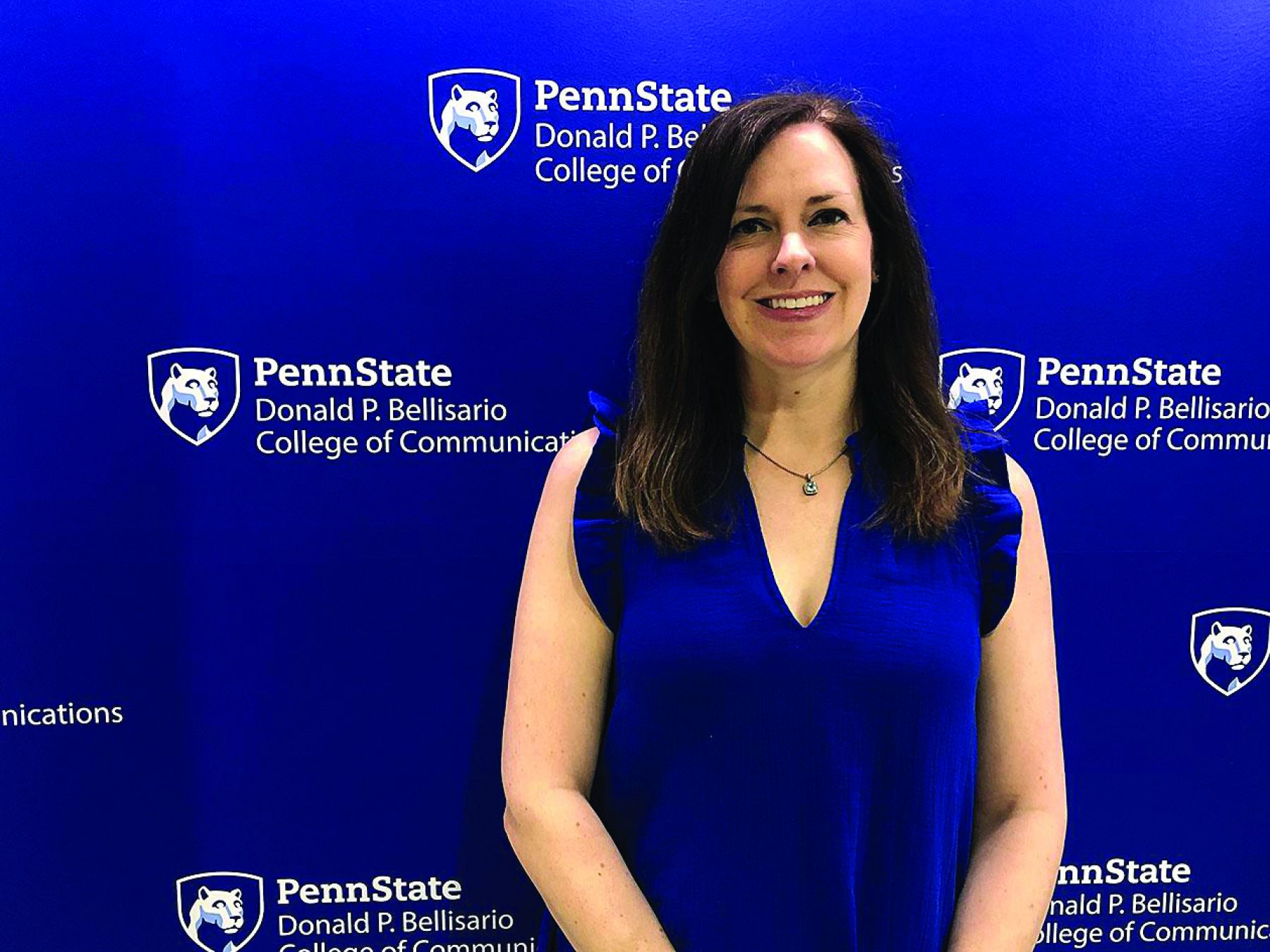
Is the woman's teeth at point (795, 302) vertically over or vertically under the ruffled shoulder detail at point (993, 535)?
over

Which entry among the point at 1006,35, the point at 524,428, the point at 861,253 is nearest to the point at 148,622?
the point at 524,428

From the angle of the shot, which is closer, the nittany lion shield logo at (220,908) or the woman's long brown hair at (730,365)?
the woman's long brown hair at (730,365)

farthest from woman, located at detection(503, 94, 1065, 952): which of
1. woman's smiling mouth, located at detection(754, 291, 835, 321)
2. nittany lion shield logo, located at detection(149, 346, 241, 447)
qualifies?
nittany lion shield logo, located at detection(149, 346, 241, 447)

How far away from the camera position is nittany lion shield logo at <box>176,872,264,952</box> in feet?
5.76

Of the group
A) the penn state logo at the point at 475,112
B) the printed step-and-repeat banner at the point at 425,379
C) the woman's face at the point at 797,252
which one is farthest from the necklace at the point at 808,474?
the penn state logo at the point at 475,112

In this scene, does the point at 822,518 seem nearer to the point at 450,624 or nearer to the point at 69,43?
the point at 450,624

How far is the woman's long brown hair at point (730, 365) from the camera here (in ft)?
4.39

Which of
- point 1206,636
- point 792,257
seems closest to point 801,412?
point 792,257

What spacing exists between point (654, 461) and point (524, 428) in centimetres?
42

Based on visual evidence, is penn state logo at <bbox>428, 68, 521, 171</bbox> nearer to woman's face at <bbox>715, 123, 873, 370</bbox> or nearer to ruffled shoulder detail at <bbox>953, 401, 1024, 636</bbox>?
woman's face at <bbox>715, 123, 873, 370</bbox>

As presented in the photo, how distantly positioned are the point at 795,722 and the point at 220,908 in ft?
3.65

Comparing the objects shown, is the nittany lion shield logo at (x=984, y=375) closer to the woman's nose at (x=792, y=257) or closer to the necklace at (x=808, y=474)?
the necklace at (x=808, y=474)

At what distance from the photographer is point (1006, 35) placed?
169 cm

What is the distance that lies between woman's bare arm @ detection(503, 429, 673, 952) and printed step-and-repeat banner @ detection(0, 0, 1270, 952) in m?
0.36
